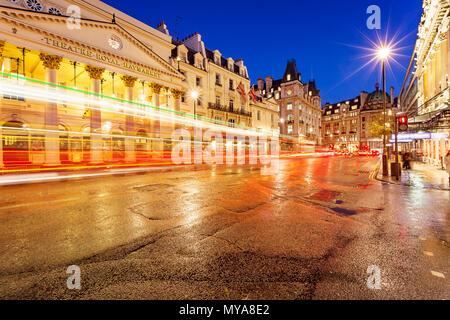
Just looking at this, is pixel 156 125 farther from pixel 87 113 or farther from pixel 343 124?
pixel 343 124

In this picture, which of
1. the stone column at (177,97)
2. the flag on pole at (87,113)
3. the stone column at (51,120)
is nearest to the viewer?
the stone column at (51,120)

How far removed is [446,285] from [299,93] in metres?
65.8

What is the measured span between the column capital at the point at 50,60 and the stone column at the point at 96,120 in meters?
2.49

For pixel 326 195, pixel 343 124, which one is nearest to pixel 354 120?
pixel 343 124

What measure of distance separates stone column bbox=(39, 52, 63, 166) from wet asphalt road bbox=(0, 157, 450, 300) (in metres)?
13.8

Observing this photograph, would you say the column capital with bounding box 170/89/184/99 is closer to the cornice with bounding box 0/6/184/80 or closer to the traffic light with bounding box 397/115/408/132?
the cornice with bounding box 0/6/184/80

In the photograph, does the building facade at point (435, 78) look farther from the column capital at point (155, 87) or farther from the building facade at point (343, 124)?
the building facade at point (343, 124)

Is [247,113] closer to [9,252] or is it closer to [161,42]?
[161,42]

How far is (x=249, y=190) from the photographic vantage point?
28.3 ft

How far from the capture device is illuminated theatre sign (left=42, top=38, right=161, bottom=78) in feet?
62.1

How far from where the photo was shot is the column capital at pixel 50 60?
18266mm

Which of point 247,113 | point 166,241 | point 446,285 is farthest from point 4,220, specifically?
point 247,113

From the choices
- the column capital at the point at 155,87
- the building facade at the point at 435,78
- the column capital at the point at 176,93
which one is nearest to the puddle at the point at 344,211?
the building facade at the point at 435,78

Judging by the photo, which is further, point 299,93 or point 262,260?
point 299,93
